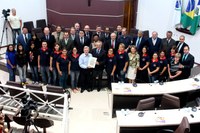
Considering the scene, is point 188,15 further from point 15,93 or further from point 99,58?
point 15,93

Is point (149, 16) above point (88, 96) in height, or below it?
above

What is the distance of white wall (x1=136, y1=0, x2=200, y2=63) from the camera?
416 inches

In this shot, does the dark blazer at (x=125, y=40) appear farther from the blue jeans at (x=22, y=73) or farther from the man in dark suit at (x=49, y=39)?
the blue jeans at (x=22, y=73)

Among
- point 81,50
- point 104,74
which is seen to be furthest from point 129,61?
point 81,50

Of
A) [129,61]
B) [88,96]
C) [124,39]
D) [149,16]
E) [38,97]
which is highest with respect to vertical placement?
[149,16]

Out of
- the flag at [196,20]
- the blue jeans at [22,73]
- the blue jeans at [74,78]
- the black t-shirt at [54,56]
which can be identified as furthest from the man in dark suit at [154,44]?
the blue jeans at [22,73]

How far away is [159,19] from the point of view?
1157 centimetres

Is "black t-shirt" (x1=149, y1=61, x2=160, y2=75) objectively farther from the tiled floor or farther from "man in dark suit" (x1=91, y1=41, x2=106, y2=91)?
the tiled floor

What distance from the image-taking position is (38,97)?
20.8 ft

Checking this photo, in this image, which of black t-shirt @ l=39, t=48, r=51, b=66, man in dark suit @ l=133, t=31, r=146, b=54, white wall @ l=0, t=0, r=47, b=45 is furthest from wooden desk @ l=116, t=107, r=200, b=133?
white wall @ l=0, t=0, r=47, b=45

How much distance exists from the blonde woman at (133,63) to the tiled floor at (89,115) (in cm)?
101

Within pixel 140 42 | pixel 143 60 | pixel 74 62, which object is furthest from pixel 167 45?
pixel 74 62

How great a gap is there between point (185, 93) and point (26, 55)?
16.6ft

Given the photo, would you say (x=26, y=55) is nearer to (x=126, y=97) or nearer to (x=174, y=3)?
(x=126, y=97)
